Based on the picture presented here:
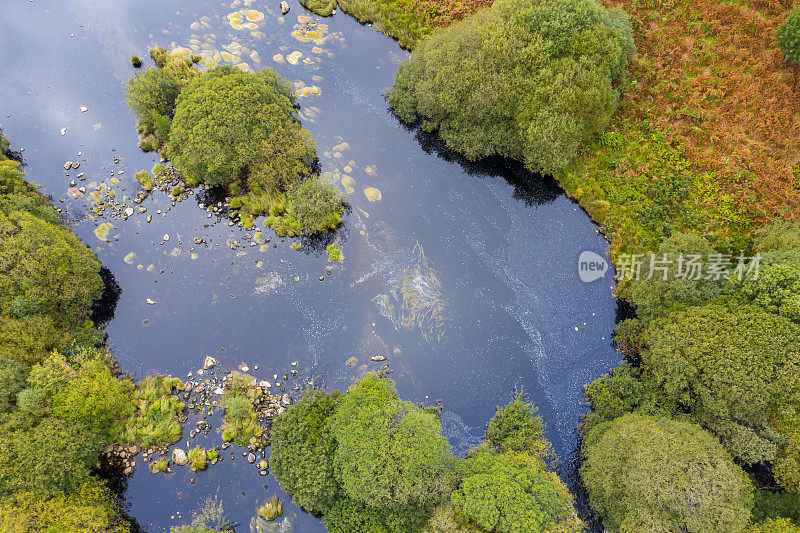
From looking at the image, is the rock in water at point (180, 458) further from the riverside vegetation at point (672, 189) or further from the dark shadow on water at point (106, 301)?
the riverside vegetation at point (672, 189)

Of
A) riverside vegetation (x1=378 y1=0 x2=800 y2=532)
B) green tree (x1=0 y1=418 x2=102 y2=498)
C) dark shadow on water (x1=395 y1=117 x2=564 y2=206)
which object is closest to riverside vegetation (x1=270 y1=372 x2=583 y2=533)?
riverside vegetation (x1=378 y1=0 x2=800 y2=532)

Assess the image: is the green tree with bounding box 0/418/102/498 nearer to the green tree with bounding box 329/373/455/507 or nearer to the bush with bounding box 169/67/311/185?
the green tree with bounding box 329/373/455/507

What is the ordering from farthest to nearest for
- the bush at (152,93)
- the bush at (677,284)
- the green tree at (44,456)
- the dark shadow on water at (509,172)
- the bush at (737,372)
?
the bush at (152,93) < the dark shadow on water at (509,172) < the bush at (677,284) < the bush at (737,372) < the green tree at (44,456)

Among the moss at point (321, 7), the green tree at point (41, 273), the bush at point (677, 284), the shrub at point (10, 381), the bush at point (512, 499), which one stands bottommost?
the shrub at point (10, 381)

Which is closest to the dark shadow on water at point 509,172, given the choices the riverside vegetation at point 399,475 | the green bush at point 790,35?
the riverside vegetation at point 399,475

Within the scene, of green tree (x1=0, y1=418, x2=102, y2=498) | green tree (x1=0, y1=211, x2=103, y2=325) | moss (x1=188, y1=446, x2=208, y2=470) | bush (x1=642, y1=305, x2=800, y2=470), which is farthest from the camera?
moss (x1=188, y1=446, x2=208, y2=470)

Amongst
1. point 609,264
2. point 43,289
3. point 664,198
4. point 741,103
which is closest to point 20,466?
point 43,289

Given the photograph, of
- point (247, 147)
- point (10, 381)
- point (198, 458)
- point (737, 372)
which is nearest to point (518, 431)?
point (737, 372)

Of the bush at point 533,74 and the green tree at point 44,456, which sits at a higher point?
the bush at point 533,74
